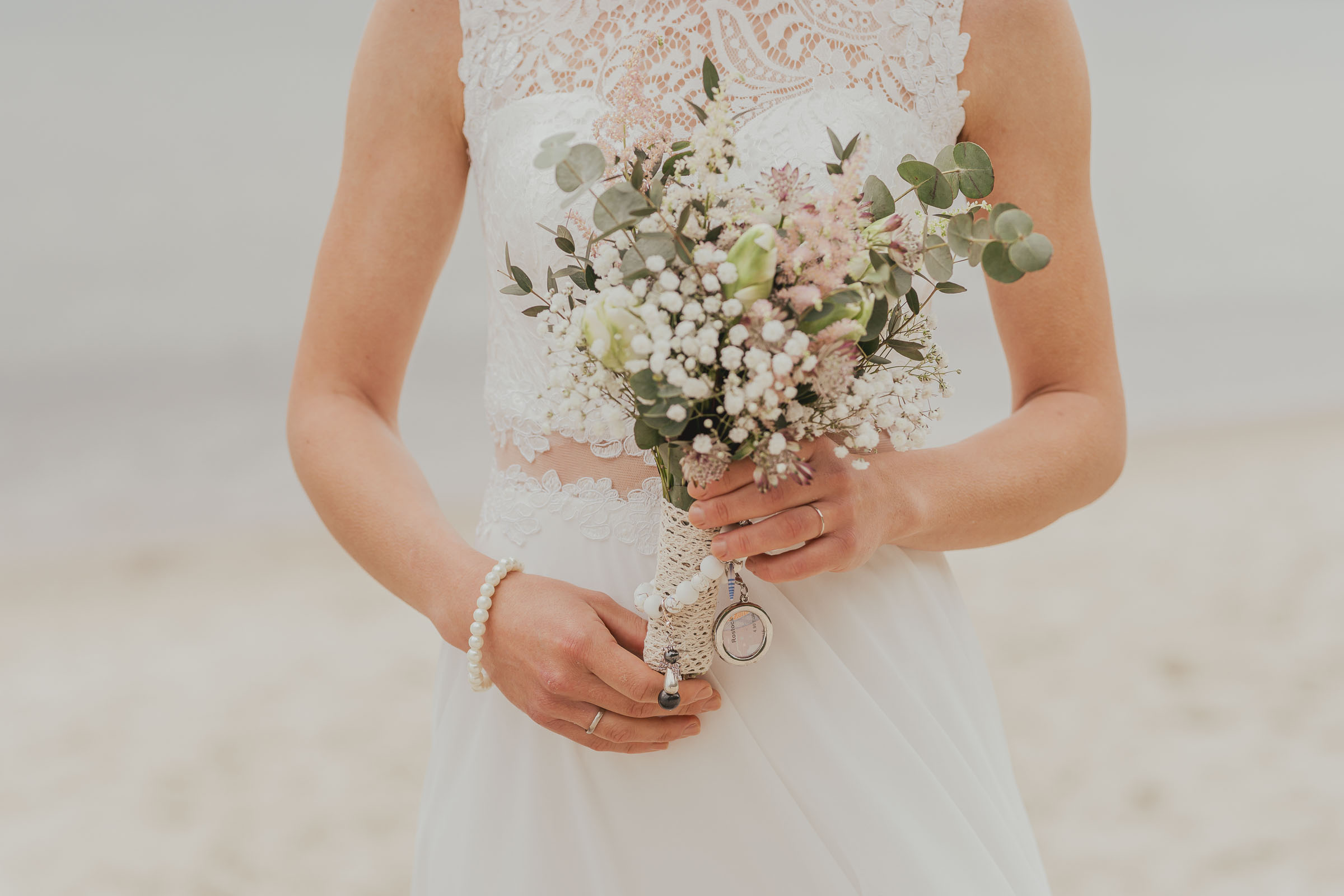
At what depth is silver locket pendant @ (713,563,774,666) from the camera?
1294mm

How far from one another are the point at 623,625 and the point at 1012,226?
27.9 inches

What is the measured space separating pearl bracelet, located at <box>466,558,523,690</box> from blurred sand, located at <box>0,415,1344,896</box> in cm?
277

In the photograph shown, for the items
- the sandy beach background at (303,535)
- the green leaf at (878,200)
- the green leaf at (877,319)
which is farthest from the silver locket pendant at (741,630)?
the sandy beach background at (303,535)

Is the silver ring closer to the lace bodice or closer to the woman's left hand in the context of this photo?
the woman's left hand

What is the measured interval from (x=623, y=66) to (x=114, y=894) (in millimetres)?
3572

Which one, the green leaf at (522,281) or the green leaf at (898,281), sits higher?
the green leaf at (522,281)

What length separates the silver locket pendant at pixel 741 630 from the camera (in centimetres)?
129

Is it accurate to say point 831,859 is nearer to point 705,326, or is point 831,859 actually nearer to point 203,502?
point 705,326

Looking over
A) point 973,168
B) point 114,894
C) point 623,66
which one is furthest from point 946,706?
point 114,894

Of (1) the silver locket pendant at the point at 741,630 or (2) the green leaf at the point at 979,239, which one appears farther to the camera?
(1) the silver locket pendant at the point at 741,630

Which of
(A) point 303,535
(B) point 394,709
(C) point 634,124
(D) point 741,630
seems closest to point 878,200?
(C) point 634,124

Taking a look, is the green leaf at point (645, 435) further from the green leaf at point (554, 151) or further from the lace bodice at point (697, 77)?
the lace bodice at point (697, 77)

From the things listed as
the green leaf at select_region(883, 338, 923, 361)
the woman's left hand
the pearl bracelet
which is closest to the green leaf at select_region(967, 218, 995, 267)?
the green leaf at select_region(883, 338, 923, 361)

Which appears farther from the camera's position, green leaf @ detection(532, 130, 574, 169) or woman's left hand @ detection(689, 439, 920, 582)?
woman's left hand @ detection(689, 439, 920, 582)
